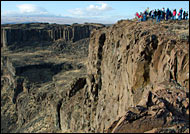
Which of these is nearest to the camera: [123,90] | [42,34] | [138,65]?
[138,65]

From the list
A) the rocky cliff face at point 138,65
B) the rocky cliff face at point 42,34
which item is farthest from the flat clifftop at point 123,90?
the rocky cliff face at point 42,34

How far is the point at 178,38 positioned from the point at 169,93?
5770 mm

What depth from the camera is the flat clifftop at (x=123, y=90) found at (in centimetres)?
1125

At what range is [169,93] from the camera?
13.1 meters

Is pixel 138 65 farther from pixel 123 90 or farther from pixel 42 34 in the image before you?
pixel 42 34

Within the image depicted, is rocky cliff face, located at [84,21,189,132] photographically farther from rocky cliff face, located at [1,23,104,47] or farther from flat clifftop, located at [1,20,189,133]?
rocky cliff face, located at [1,23,104,47]

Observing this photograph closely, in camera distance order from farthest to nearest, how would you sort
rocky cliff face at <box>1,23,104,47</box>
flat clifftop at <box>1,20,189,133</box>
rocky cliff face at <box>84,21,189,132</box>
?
rocky cliff face at <box>1,23,104,47</box> → rocky cliff face at <box>84,21,189,132</box> → flat clifftop at <box>1,20,189,133</box>

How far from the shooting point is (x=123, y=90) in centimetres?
2217

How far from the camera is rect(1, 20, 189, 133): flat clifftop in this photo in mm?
11245

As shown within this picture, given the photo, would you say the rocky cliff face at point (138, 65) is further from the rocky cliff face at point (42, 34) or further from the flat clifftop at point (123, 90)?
the rocky cliff face at point (42, 34)

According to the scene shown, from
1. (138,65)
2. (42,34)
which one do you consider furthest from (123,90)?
(42,34)

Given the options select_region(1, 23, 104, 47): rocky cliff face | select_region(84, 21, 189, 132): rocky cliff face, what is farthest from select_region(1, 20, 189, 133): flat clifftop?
select_region(1, 23, 104, 47): rocky cliff face

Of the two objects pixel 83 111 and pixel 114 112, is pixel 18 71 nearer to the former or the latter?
pixel 83 111

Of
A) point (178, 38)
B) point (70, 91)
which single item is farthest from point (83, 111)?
point (178, 38)
